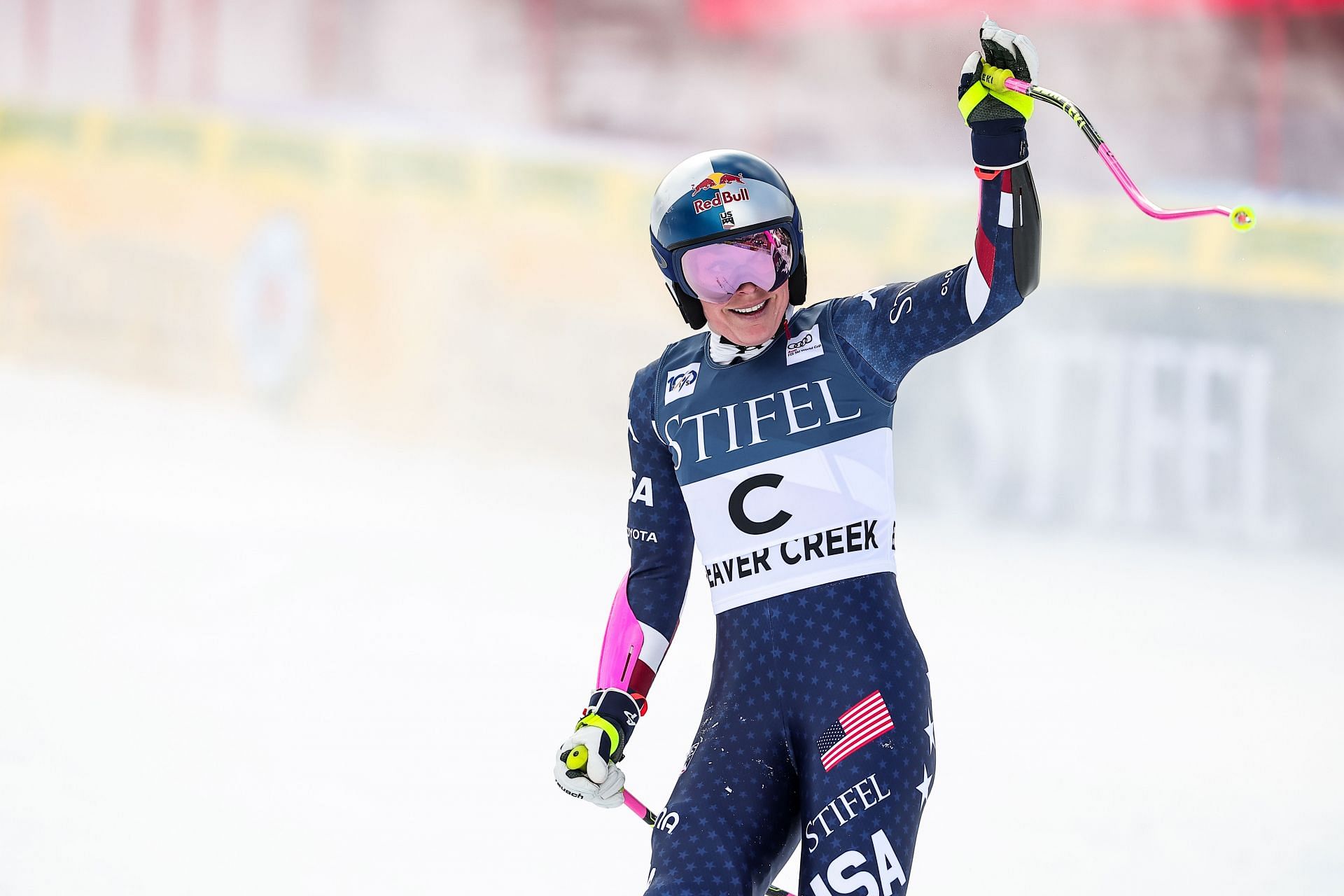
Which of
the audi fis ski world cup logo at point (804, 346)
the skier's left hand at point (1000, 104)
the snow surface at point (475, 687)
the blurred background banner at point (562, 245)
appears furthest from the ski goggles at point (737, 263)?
the blurred background banner at point (562, 245)

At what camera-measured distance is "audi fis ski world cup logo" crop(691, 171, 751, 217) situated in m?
2.76

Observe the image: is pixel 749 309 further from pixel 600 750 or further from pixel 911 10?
pixel 911 10

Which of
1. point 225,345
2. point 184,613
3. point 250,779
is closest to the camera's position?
point 250,779

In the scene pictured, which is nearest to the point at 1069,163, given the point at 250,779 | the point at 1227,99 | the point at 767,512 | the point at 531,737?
the point at 1227,99

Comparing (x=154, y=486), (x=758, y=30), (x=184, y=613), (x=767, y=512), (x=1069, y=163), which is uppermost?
(x=758, y=30)

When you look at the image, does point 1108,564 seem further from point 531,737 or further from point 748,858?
point 748,858

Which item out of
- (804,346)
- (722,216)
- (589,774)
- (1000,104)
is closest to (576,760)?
(589,774)

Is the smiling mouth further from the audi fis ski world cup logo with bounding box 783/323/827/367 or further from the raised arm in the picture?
the raised arm

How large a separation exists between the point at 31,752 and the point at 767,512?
11.0ft

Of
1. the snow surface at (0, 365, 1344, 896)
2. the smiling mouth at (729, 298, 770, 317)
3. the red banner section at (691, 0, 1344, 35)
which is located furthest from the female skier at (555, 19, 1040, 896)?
the red banner section at (691, 0, 1344, 35)

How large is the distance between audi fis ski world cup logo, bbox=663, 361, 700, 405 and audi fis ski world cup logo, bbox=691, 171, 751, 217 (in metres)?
0.31

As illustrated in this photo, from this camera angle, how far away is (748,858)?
2.54m

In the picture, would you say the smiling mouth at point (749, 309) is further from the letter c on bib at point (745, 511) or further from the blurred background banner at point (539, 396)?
the blurred background banner at point (539, 396)

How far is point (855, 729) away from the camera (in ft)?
8.41
